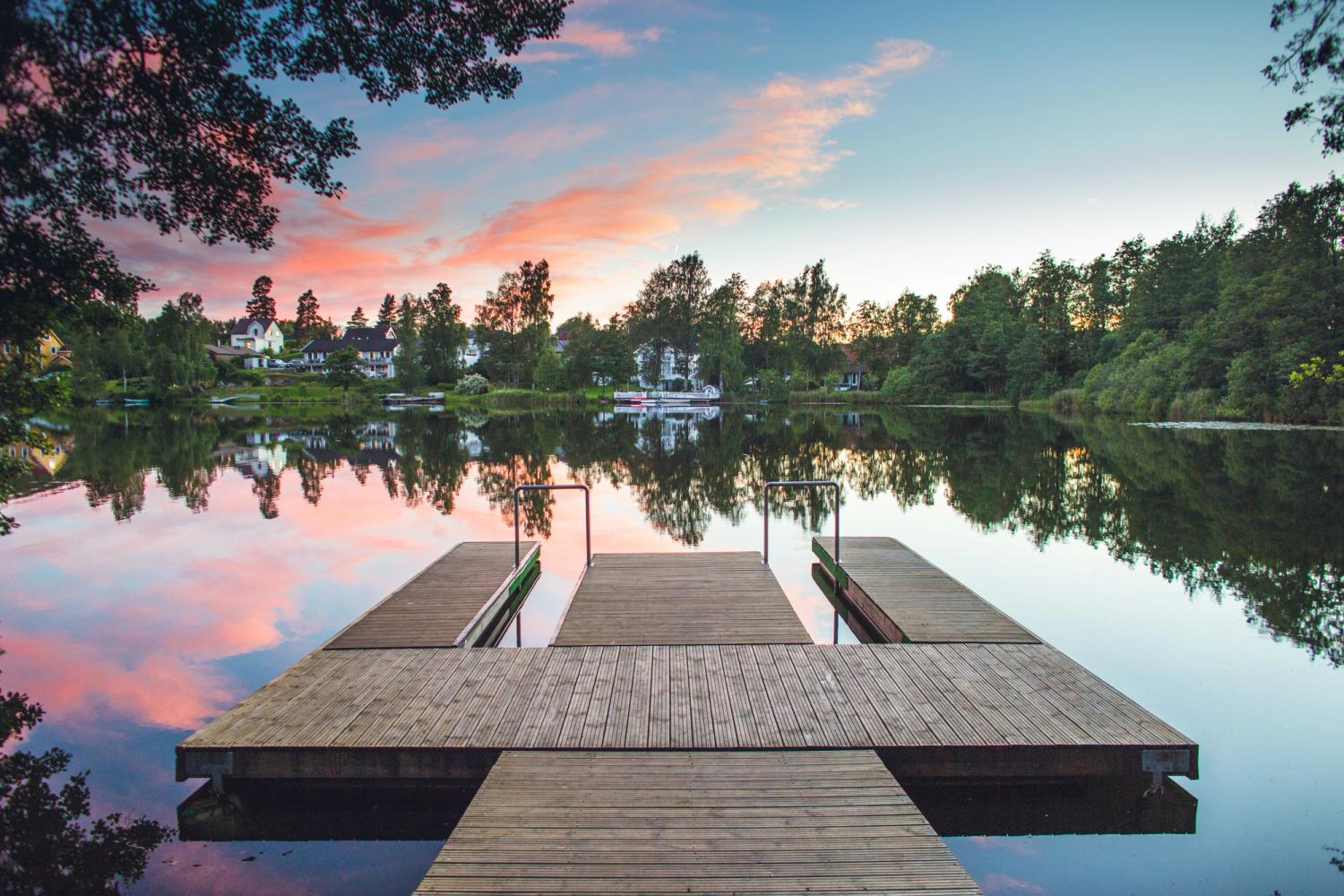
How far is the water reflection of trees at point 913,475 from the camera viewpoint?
11.4 m

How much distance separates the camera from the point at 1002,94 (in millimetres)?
23172

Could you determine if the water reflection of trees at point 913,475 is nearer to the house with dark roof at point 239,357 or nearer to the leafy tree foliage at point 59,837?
the leafy tree foliage at point 59,837

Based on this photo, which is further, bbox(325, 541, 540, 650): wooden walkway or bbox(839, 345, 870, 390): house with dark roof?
bbox(839, 345, 870, 390): house with dark roof

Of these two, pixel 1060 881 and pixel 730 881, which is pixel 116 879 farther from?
pixel 1060 881

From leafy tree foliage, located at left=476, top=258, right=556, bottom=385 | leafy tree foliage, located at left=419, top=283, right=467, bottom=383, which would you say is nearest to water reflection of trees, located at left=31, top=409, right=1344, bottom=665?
leafy tree foliage, located at left=476, top=258, right=556, bottom=385

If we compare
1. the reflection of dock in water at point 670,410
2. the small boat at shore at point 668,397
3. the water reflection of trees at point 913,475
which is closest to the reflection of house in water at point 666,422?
the reflection of dock in water at point 670,410

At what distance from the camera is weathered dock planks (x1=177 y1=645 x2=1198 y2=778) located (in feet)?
13.9

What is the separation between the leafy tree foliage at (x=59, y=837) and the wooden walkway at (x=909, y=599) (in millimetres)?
6161

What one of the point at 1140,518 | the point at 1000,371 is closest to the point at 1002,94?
the point at 1140,518

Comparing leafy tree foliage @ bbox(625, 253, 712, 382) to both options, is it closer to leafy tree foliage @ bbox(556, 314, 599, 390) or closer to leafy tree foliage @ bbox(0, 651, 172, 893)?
leafy tree foliage @ bbox(556, 314, 599, 390)

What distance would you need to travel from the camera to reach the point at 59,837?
433 centimetres

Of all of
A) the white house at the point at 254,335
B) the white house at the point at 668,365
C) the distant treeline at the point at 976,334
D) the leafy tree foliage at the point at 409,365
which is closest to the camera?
the distant treeline at the point at 976,334

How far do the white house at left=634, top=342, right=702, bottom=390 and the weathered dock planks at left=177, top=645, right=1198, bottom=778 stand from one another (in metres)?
67.5

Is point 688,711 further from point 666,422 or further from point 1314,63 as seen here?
point 666,422
